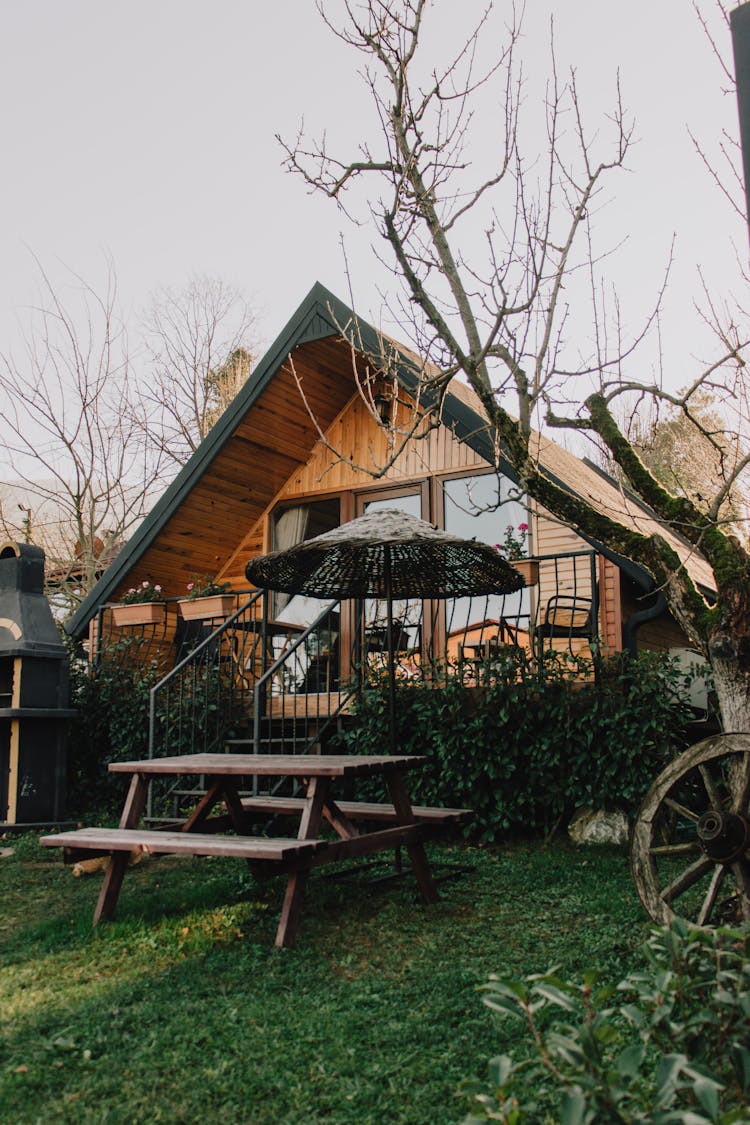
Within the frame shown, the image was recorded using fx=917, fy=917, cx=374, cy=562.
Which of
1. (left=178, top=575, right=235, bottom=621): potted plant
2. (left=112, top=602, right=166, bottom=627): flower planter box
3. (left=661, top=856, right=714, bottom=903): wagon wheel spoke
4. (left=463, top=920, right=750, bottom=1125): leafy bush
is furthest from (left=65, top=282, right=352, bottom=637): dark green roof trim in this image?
(left=463, top=920, right=750, bottom=1125): leafy bush

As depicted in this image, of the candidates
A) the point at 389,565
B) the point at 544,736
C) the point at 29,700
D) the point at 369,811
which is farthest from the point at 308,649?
the point at 369,811

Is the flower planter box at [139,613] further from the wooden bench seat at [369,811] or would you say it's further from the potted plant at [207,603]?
the wooden bench seat at [369,811]

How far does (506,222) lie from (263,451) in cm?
487

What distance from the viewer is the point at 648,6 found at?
532 cm

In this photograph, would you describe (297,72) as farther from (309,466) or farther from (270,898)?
(270,898)

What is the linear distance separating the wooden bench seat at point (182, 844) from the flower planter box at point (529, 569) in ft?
11.8

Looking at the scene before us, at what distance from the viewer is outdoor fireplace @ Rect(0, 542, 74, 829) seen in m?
7.87

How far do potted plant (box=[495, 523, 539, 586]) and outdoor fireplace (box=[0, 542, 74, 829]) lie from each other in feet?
13.5

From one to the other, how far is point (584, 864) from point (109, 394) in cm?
1236

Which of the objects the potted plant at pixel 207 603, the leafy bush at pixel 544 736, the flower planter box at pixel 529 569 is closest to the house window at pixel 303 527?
the potted plant at pixel 207 603

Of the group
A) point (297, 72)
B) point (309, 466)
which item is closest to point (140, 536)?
point (309, 466)

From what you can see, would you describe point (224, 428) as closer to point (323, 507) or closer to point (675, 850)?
point (323, 507)

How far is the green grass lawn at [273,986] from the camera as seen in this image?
8.73 feet

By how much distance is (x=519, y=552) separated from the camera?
8.17m
